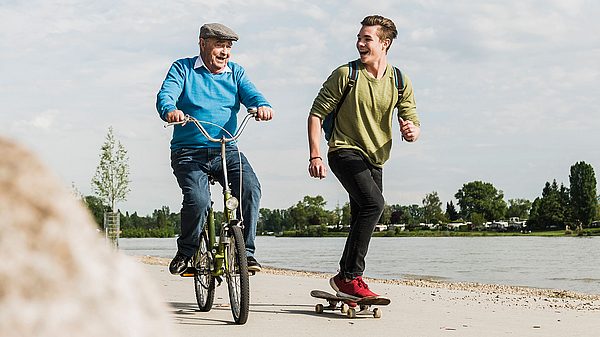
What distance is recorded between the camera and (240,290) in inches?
218

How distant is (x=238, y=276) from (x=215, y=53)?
170 cm

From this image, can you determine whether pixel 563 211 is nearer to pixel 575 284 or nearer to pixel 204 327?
pixel 575 284

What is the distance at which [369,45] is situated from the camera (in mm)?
6055

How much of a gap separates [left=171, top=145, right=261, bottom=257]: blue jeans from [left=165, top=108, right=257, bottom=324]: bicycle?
7cm

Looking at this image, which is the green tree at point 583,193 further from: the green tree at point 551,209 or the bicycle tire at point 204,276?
the bicycle tire at point 204,276

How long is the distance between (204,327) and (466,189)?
143700 millimetres

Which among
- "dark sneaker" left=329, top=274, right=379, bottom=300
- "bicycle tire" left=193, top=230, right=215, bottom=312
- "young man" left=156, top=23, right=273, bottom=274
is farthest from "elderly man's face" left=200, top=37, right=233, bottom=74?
"dark sneaker" left=329, top=274, right=379, bottom=300

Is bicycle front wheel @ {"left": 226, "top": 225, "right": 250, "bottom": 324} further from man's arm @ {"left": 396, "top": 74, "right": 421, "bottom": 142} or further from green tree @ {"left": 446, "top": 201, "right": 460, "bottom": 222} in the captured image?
green tree @ {"left": 446, "top": 201, "right": 460, "bottom": 222}

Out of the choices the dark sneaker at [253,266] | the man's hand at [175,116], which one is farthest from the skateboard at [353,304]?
the man's hand at [175,116]

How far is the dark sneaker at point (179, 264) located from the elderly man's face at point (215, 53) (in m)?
1.40

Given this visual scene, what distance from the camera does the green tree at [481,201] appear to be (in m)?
136

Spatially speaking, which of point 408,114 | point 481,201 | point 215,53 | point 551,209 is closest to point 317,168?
point 408,114

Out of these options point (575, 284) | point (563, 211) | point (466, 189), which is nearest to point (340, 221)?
point (563, 211)

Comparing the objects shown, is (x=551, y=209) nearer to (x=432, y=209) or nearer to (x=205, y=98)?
(x=432, y=209)
